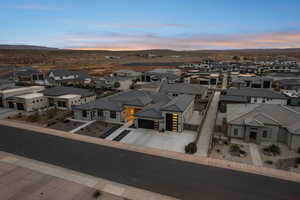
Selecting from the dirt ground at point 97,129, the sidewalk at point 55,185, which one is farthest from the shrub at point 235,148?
the dirt ground at point 97,129

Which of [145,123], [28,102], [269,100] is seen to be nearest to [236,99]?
[269,100]

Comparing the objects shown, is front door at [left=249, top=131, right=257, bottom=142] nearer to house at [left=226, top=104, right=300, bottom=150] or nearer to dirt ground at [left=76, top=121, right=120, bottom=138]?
house at [left=226, top=104, right=300, bottom=150]

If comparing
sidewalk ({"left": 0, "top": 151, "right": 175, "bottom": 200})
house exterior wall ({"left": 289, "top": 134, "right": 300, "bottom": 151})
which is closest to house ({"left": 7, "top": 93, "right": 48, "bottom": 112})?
sidewalk ({"left": 0, "top": 151, "right": 175, "bottom": 200})

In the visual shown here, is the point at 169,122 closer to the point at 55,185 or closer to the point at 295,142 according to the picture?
the point at 295,142

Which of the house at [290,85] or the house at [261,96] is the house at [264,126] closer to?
the house at [261,96]

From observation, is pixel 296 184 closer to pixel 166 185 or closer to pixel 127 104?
pixel 166 185

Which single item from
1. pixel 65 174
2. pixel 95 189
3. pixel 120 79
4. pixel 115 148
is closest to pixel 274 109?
pixel 115 148
